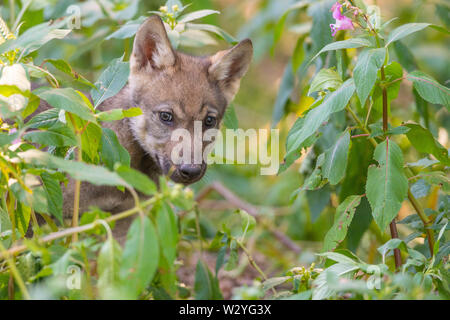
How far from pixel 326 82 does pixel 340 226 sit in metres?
0.60

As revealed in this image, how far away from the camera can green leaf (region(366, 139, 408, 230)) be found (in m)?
2.11

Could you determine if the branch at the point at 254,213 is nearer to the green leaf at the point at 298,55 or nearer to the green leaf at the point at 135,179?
the green leaf at the point at 298,55

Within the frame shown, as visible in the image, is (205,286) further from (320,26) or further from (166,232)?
(320,26)

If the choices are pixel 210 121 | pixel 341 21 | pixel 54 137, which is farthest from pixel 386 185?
pixel 210 121

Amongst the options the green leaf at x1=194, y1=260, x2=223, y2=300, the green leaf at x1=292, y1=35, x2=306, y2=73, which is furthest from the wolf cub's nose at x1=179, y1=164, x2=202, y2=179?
the green leaf at x1=292, y1=35, x2=306, y2=73

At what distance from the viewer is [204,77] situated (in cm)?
347

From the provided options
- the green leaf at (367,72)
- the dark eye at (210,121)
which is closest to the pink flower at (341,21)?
the green leaf at (367,72)

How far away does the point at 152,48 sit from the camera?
338 centimetres

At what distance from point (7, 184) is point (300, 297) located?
1.06 meters

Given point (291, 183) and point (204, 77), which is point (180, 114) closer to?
point (204, 77)

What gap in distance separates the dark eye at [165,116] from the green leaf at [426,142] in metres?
1.38

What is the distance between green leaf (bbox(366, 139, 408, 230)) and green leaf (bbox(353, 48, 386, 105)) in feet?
0.97

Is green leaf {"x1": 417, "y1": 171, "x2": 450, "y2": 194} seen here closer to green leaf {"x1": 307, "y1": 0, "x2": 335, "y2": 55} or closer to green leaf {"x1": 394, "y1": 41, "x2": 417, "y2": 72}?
green leaf {"x1": 307, "y1": 0, "x2": 335, "y2": 55}
